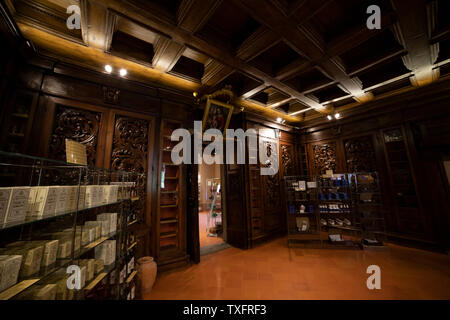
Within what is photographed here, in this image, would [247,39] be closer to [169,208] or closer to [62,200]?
[62,200]

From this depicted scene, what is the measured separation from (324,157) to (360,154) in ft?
2.89

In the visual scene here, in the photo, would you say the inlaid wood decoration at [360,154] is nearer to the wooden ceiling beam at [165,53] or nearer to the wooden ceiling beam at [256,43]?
the wooden ceiling beam at [256,43]

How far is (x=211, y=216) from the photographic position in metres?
5.91

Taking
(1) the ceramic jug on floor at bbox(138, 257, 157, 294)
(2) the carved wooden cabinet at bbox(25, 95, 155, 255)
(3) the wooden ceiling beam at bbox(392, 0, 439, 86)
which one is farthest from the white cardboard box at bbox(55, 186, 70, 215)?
A: (3) the wooden ceiling beam at bbox(392, 0, 439, 86)

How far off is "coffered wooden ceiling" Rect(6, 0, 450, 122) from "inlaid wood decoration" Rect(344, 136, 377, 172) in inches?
57.6

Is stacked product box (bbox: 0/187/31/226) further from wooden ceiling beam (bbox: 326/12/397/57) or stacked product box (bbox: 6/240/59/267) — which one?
wooden ceiling beam (bbox: 326/12/397/57)

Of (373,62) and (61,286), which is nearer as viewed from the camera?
(61,286)

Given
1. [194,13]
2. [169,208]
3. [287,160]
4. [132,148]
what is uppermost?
[194,13]

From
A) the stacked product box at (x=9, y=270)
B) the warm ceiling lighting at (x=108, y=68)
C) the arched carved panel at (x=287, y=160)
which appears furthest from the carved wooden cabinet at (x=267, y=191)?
the stacked product box at (x=9, y=270)

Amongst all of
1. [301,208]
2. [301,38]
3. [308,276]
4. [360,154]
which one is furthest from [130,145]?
[360,154]

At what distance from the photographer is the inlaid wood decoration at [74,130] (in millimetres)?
2166

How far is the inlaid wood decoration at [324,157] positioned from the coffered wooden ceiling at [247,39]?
1.89 m

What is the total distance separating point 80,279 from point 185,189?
1964 millimetres
